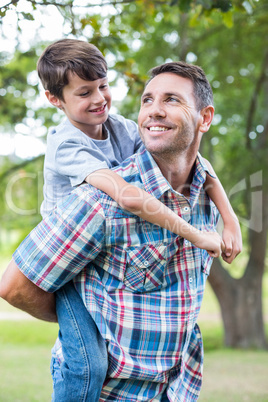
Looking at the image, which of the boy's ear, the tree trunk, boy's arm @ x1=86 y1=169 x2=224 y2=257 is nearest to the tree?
the tree trunk

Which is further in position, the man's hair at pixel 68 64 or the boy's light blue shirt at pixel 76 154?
the man's hair at pixel 68 64

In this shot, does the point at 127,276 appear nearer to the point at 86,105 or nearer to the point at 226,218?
the point at 226,218

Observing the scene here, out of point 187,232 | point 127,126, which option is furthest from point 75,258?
point 127,126

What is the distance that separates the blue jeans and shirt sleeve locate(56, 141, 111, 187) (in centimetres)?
44

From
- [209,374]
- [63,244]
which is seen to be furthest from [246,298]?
[63,244]

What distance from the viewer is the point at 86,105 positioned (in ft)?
7.52

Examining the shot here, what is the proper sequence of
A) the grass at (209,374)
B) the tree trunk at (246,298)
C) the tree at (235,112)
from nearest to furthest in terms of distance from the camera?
the grass at (209,374)
the tree at (235,112)
the tree trunk at (246,298)

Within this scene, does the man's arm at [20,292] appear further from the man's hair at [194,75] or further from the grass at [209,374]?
the grass at [209,374]

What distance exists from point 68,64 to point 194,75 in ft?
2.16

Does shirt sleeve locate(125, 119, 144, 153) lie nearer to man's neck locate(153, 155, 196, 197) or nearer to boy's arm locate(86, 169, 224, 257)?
man's neck locate(153, 155, 196, 197)

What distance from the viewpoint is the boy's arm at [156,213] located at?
67.3 inches

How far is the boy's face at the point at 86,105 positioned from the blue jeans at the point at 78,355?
2.79 feet

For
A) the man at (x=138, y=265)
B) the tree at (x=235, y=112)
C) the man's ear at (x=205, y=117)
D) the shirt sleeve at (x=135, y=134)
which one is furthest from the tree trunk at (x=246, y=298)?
the man at (x=138, y=265)

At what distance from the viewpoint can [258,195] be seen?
8.38m
